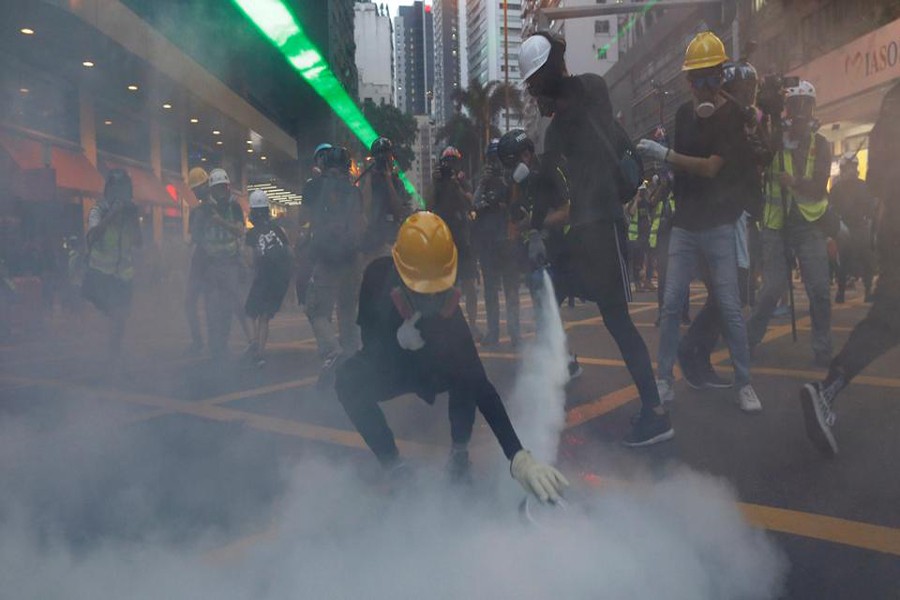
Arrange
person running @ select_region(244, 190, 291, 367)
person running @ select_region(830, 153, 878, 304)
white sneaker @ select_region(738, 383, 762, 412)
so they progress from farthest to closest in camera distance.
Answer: person running @ select_region(830, 153, 878, 304)
person running @ select_region(244, 190, 291, 367)
white sneaker @ select_region(738, 383, 762, 412)

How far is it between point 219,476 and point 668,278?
6.74 feet

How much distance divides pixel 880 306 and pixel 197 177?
432 centimetres

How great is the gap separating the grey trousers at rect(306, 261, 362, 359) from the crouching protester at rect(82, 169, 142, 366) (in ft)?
3.92

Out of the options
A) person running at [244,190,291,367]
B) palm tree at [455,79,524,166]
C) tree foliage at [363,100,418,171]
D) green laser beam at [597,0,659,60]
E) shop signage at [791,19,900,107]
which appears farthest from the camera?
palm tree at [455,79,524,166]

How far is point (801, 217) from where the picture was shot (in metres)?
3.91

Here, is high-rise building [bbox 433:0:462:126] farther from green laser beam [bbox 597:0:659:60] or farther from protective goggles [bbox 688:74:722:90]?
protective goggles [bbox 688:74:722:90]

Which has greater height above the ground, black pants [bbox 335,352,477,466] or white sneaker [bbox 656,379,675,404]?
black pants [bbox 335,352,477,466]

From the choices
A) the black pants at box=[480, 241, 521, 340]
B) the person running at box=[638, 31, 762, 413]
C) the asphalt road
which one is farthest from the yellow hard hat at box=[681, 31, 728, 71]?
the black pants at box=[480, 241, 521, 340]

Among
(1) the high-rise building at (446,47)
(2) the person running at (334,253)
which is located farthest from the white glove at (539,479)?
(1) the high-rise building at (446,47)

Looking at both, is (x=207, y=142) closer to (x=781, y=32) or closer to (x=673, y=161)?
(x=673, y=161)

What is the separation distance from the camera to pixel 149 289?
25.6ft

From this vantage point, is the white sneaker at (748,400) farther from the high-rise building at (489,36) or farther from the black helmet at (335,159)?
Answer: the high-rise building at (489,36)

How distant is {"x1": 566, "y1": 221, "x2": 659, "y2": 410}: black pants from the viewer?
2715mm

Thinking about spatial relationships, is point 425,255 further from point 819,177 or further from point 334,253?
point 819,177
